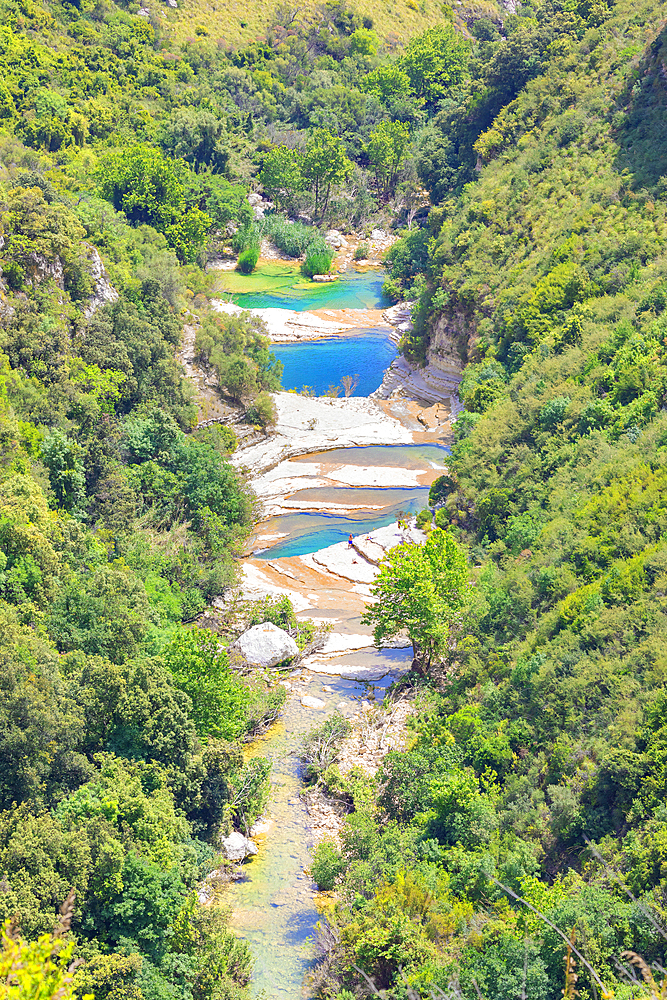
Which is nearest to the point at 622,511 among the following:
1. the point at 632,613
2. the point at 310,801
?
the point at 632,613

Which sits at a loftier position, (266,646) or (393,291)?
(393,291)

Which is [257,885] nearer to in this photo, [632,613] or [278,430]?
[632,613]

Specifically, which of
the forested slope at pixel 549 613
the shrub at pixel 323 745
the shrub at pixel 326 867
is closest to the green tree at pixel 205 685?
the shrub at pixel 323 745

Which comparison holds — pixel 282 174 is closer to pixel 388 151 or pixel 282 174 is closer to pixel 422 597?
pixel 388 151

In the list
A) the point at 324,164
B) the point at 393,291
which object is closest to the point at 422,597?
the point at 393,291

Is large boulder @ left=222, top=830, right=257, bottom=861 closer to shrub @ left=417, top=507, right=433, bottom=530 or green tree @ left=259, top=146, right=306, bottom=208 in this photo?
shrub @ left=417, top=507, right=433, bottom=530

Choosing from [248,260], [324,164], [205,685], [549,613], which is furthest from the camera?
[324,164]

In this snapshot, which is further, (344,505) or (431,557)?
(344,505)
